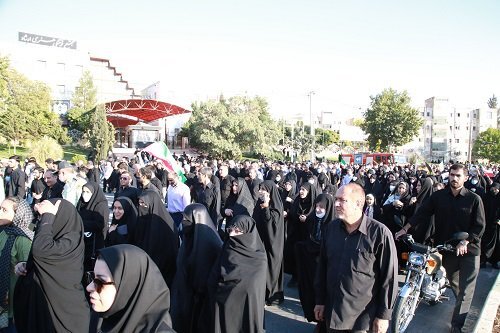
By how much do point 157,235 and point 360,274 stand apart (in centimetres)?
264

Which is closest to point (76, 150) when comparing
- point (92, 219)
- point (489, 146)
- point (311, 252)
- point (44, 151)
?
point (44, 151)

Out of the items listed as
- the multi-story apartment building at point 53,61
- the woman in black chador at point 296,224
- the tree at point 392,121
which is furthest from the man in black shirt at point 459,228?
the multi-story apartment building at point 53,61

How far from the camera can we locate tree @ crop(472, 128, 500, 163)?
63.1 meters

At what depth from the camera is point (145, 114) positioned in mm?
36531

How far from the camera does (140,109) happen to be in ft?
111

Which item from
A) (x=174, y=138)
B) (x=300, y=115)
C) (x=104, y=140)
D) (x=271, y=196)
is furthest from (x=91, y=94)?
(x=300, y=115)

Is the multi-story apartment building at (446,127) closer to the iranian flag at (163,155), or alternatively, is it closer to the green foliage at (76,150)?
the green foliage at (76,150)

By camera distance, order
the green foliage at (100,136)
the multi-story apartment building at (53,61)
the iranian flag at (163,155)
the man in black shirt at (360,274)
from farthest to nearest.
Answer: the multi-story apartment building at (53,61) → the green foliage at (100,136) → the iranian flag at (163,155) → the man in black shirt at (360,274)

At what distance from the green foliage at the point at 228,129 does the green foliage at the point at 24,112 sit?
11.1 metres

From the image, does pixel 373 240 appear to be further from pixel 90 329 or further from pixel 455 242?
pixel 90 329

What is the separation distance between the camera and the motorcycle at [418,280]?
171 inches

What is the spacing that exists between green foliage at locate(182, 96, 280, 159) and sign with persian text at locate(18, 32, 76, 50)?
2598cm

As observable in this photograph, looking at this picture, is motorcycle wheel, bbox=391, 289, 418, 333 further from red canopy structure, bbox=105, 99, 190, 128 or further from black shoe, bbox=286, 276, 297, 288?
red canopy structure, bbox=105, 99, 190, 128

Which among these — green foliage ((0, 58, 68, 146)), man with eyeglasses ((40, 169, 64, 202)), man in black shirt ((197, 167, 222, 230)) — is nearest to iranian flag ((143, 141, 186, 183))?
man in black shirt ((197, 167, 222, 230))
